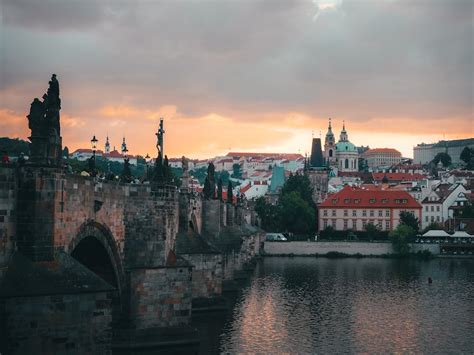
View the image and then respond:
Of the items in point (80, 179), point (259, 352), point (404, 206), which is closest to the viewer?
point (80, 179)

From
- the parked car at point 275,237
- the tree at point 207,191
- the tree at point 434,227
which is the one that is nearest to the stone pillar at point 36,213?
the tree at point 207,191

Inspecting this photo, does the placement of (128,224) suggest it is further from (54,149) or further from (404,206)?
(404,206)

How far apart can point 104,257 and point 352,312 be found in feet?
82.9

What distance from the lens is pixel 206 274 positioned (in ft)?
163

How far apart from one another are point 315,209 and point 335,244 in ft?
78.2

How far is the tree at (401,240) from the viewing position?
110000 millimetres

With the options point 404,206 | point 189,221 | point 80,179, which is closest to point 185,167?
point 189,221

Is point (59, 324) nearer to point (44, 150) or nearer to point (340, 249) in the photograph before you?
point (44, 150)

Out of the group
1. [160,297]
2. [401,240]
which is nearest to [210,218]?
[160,297]

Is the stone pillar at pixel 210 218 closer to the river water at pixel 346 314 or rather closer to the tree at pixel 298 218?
the river water at pixel 346 314

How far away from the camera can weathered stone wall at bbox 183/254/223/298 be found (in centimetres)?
4906

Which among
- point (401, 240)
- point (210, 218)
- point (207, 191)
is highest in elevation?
point (207, 191)

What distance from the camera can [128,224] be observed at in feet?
121

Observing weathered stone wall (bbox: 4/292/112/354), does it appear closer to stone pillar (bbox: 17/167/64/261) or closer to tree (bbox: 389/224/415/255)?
stone pillar (bbox: 17/167/64/261)
